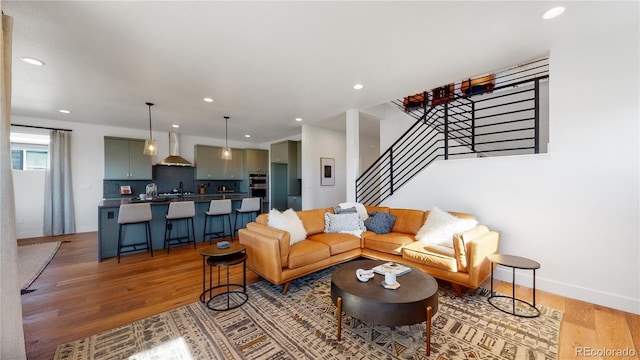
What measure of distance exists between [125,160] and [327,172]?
5171 mm

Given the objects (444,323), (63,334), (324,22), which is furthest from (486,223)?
(63,334)

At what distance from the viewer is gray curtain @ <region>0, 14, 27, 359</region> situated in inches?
61.0

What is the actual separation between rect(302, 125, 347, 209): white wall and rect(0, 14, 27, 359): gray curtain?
471 cm

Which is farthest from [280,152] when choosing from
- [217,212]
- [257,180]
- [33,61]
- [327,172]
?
[33,61]

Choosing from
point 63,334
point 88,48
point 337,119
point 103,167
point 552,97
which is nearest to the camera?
point 63,334

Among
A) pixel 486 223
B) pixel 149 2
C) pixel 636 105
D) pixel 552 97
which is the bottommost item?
pixel 486 223

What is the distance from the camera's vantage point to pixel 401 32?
231 cm

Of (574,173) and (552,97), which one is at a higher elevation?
(552,97)

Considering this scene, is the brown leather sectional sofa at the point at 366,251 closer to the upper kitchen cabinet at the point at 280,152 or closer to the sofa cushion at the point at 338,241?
the sofa cushion at the point at 338,241

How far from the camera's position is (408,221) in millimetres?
3766

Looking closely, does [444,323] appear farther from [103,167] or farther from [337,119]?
[103,167]

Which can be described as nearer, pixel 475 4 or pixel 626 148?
pixel 475 4

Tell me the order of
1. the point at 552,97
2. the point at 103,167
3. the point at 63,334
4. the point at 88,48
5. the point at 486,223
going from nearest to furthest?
the point at 63,334 < the point at 88,48 < the point at 552,97 < the point at 486,223 < the point at 103,167

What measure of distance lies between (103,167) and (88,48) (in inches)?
189
